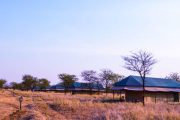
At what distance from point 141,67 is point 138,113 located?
1312 inches

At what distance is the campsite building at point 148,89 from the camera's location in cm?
5788

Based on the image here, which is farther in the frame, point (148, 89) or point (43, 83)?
point (43, 83)

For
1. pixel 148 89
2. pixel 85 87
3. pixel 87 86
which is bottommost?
pixel 148 89

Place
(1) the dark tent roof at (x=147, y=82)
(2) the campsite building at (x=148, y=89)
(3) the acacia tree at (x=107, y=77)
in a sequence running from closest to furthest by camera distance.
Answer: (2) the campsite building at (x=148, y=89), (1) the dark tent roof at (x=147, y=82), (3) the acacia tree at (x=107, y=77)

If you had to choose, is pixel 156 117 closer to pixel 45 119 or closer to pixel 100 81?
pixel 45 119

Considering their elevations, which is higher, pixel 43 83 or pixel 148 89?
pixel 43 83

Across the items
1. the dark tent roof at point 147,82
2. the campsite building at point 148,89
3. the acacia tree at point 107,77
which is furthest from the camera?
the acacia tree at point 107,77

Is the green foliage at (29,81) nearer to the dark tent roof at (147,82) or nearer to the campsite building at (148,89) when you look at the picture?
the dark tent roof at (147,82)

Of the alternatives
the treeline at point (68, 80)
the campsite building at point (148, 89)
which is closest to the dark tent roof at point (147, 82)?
the campsite building at point (148, 89)

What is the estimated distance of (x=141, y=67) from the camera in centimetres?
5241

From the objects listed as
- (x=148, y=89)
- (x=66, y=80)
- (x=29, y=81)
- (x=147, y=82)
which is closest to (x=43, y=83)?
(x=29, y=81)

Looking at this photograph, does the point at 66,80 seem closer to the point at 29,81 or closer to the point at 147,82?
the point at 29,81

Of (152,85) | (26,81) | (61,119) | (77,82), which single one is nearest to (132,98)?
(152,85)

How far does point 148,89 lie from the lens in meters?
57.8
